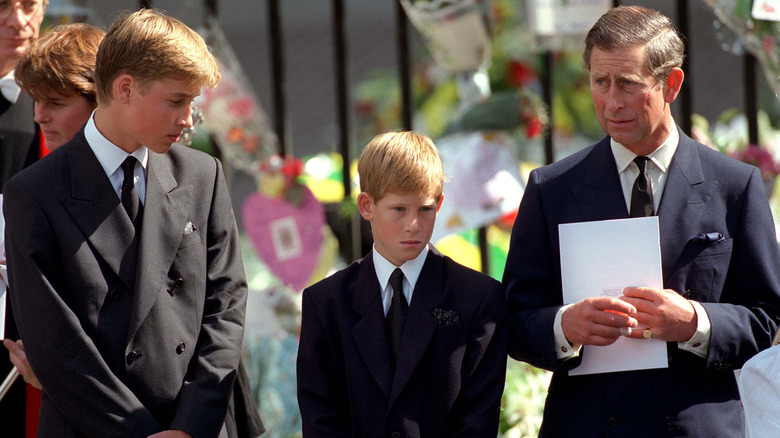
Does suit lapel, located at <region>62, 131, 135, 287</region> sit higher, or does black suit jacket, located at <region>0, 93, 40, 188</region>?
black suit jacket, located at <region>0, 93, 40, 188</region>

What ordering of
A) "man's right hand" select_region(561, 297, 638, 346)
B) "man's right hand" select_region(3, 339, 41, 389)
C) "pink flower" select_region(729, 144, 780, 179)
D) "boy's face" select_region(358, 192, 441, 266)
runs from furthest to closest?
1. "pink flower" select_region(729, 144, 780, 179)
2. "man's right hand" select_region(3, 339, 41, 389)
3. "boy's face" select_region(358, 192, 441, 266)
4. "man's right hand" select_region(561, 297, 638, 346)

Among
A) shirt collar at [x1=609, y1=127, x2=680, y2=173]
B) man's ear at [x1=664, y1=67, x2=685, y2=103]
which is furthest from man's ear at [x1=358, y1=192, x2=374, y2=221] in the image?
man's ear at [x1=664, y1=67, x2=685, y2=103]

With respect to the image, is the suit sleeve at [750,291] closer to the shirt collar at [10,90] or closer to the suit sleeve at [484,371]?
the suit sleeve at [484,371]

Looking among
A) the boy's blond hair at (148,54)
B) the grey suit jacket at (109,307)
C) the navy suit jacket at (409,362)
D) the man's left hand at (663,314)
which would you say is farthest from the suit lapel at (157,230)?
the man's left hand at (663,314)

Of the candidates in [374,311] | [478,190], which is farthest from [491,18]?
[374,311]

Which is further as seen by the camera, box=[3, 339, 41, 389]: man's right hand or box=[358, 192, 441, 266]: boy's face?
box=[3, 339, 41, 389]: man's right hand

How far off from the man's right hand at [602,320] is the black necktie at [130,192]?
1037 mm

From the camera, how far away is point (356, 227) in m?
4.14

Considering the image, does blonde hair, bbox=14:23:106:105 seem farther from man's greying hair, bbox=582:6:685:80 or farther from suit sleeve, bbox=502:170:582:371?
man's greying hair, bbox=582:6:685:80

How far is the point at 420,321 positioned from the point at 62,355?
0.80 metres

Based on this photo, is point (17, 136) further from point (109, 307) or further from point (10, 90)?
point (109, 307)

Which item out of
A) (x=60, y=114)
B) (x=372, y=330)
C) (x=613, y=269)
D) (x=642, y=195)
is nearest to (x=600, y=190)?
(x=642, y=195)

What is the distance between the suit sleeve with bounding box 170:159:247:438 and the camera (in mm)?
2197

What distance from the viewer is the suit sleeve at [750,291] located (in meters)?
2.14
